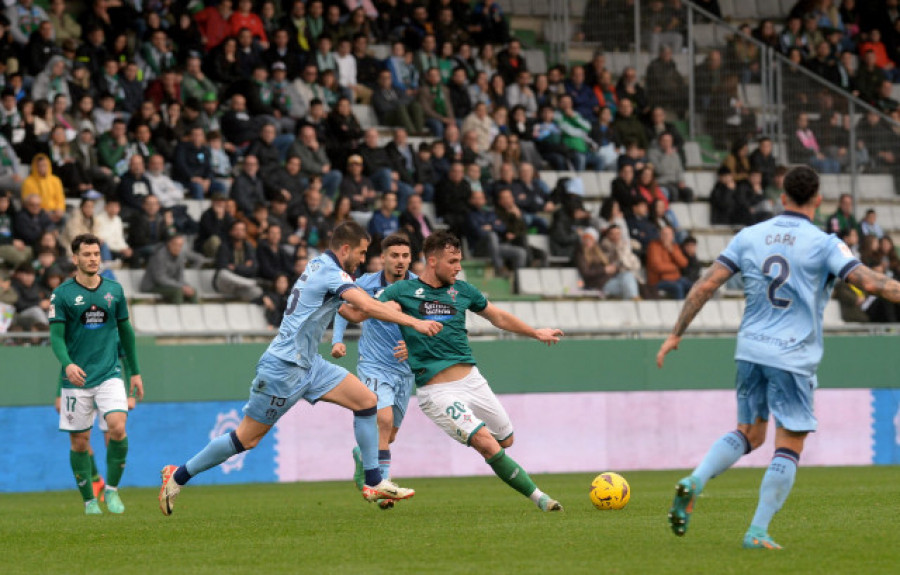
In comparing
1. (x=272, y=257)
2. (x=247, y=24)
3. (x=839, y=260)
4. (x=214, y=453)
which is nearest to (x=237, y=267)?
(x=272, y=257)

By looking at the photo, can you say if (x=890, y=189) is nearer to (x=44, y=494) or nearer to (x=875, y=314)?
(x=875, y=314)

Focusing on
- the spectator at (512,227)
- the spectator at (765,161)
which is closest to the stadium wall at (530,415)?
the spectator at (512,227)

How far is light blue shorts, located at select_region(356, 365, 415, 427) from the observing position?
1306cm

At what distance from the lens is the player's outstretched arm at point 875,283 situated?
25.5ft

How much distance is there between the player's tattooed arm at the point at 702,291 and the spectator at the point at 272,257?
11965mm

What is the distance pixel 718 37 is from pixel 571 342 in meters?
7.97

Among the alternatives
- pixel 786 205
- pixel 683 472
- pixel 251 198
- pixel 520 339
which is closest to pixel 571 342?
pixel 520 339

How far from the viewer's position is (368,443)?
11.6 meters

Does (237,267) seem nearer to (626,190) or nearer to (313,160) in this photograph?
(313,160)

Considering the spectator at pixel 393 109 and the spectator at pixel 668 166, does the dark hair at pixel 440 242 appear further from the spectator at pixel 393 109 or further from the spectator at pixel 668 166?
the spectator at pixel 668 166

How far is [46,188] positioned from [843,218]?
1252 centimetres

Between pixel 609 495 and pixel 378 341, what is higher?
pixel 378 341

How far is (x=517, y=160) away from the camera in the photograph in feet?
77.9

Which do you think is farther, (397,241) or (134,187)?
(134,187)
